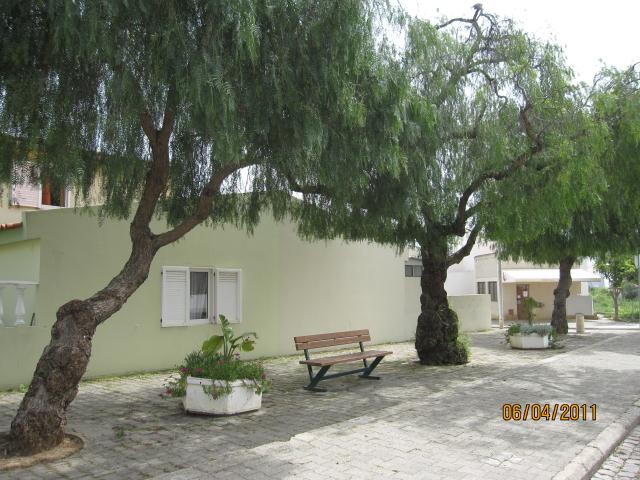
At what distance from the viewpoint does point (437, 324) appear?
12.4 meters

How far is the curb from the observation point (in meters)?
5.31

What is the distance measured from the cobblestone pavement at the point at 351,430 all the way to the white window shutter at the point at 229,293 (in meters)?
2.19

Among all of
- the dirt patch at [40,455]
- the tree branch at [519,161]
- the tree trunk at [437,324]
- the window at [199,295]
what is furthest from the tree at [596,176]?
the dirt patch at [40,455]

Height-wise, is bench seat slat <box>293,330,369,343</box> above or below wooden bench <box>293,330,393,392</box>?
above

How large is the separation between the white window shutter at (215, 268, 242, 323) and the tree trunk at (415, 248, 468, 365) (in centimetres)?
421

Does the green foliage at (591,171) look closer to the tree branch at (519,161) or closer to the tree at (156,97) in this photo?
the tree branch at (519,161)

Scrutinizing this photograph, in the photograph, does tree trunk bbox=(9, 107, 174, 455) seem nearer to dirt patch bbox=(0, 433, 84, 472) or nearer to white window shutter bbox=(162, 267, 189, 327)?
dirt patch bbox=(0, 433, 84, 472)

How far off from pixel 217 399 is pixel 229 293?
5.87m

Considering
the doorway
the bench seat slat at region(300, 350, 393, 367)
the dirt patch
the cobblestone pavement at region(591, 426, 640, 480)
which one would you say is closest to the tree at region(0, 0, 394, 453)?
the dirt patch

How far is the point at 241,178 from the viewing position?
8.91m

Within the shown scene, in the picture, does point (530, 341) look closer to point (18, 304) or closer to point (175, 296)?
point (175, 296)

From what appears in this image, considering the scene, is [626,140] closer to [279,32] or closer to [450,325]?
[450,325]

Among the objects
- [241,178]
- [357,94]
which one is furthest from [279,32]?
[241,178]

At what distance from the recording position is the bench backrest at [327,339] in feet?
31.2
